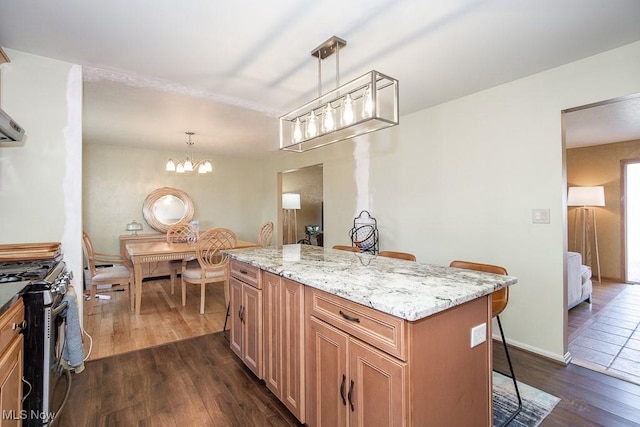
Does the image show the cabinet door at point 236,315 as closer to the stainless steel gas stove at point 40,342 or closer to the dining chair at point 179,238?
the stainless steel gas stove at point 40,342

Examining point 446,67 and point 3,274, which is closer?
point 3,274

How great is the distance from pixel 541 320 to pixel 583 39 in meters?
2.04

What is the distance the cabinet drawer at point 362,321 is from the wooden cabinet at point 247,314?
0.60 metres

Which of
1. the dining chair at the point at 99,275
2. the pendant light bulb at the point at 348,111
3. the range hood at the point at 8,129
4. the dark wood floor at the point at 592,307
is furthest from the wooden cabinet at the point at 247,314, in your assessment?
the dark wood floor at the point at 592,307

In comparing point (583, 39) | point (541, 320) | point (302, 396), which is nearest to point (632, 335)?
point (541, 320)

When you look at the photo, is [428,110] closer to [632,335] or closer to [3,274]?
[632,335]

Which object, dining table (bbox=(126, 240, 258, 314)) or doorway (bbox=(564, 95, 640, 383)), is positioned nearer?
doorway (bbox=(564, 95, 640, 383))

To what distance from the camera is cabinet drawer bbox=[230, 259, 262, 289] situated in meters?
2.00

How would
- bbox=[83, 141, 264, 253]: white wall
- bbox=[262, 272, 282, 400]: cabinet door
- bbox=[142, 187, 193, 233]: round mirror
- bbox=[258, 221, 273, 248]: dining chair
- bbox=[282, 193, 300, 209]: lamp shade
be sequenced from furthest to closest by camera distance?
bbox=[282, 193, 300, 209]: lamp shade < bbox=[142, 187, 193, 233]: round mirror < bbox=[83, 141, 264, 253]: white wall < bbox=[258, 221, 273, 248]: dining chair < bbox=[262, 272, 282, 400]: cabinet door

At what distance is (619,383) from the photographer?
2.03 metres

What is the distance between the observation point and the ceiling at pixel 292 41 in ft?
5.47

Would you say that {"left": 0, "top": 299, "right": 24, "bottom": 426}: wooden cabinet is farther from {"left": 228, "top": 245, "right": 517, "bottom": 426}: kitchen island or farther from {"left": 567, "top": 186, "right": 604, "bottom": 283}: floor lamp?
{"left": 567, "top": 186, "right": 604, "bottom": 283}: floor lamp

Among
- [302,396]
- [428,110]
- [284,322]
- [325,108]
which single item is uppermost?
[428,110]

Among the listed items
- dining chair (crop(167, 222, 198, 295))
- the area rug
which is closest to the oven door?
the area rug
